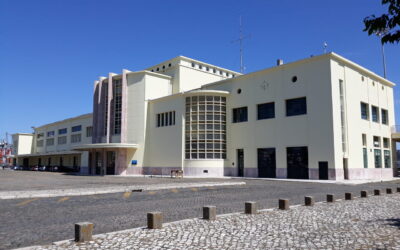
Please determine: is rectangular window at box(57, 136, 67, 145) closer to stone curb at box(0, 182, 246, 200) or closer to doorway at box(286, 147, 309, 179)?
doorway at box(286, 147, 309, 179)

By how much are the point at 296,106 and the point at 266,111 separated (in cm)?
331

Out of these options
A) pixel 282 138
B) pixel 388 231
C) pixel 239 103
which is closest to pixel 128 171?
pixel 239 103

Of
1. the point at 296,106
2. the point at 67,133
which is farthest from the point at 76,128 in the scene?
the point at 296,106

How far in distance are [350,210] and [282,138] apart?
22.1 meters

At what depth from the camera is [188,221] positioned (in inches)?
320

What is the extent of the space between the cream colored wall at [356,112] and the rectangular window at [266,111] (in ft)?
20.0

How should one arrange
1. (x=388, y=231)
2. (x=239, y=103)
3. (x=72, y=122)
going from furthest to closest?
(x=72, y=122)
(x=239, y=103)
(x=388, y=231)

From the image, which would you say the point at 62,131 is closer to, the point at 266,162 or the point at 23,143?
the point at 23,143

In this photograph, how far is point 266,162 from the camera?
3331cm

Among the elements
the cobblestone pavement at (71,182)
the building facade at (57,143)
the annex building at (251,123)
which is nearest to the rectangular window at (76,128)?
the building facade at (57,143)

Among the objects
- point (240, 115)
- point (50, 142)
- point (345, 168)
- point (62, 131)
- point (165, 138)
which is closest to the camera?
point (345, 168)

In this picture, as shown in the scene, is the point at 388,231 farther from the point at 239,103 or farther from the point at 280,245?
the point at 239,103

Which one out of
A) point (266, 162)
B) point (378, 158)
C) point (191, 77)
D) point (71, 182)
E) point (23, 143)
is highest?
point (191, 77)

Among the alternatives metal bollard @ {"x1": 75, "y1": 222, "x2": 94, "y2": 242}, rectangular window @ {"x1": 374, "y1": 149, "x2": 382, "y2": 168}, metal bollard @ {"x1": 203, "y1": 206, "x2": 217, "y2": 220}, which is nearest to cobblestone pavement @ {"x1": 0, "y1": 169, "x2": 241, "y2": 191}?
metal bollard @ {"x1": 203, "y1": 206, "x2": 217, "y2": 220}
